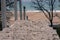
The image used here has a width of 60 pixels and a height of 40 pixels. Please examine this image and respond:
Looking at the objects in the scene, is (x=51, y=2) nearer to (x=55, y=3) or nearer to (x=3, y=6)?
(x=55, y=3)

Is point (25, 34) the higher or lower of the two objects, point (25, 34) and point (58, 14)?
the higher

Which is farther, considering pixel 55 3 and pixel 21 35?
pixel 55 3

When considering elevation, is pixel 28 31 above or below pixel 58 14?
above

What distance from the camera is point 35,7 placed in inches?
900

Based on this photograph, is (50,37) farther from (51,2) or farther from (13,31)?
(51,2)

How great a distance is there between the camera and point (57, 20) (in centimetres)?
2641

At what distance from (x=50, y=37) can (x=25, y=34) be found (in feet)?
1.22

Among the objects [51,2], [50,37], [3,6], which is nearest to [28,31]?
[50,37]

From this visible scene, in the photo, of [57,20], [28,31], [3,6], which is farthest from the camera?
[57,20]

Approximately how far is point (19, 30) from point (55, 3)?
20318 mm

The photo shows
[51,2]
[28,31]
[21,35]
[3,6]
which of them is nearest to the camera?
[21,35]

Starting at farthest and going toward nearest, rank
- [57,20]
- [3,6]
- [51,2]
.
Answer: [57,20] < [51,2] < [3,6]

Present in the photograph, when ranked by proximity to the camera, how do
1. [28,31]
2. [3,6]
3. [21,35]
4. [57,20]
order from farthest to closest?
[57,20] → [3,6] → [28,31] → [21,35]

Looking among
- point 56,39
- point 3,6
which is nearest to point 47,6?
point 3,6
